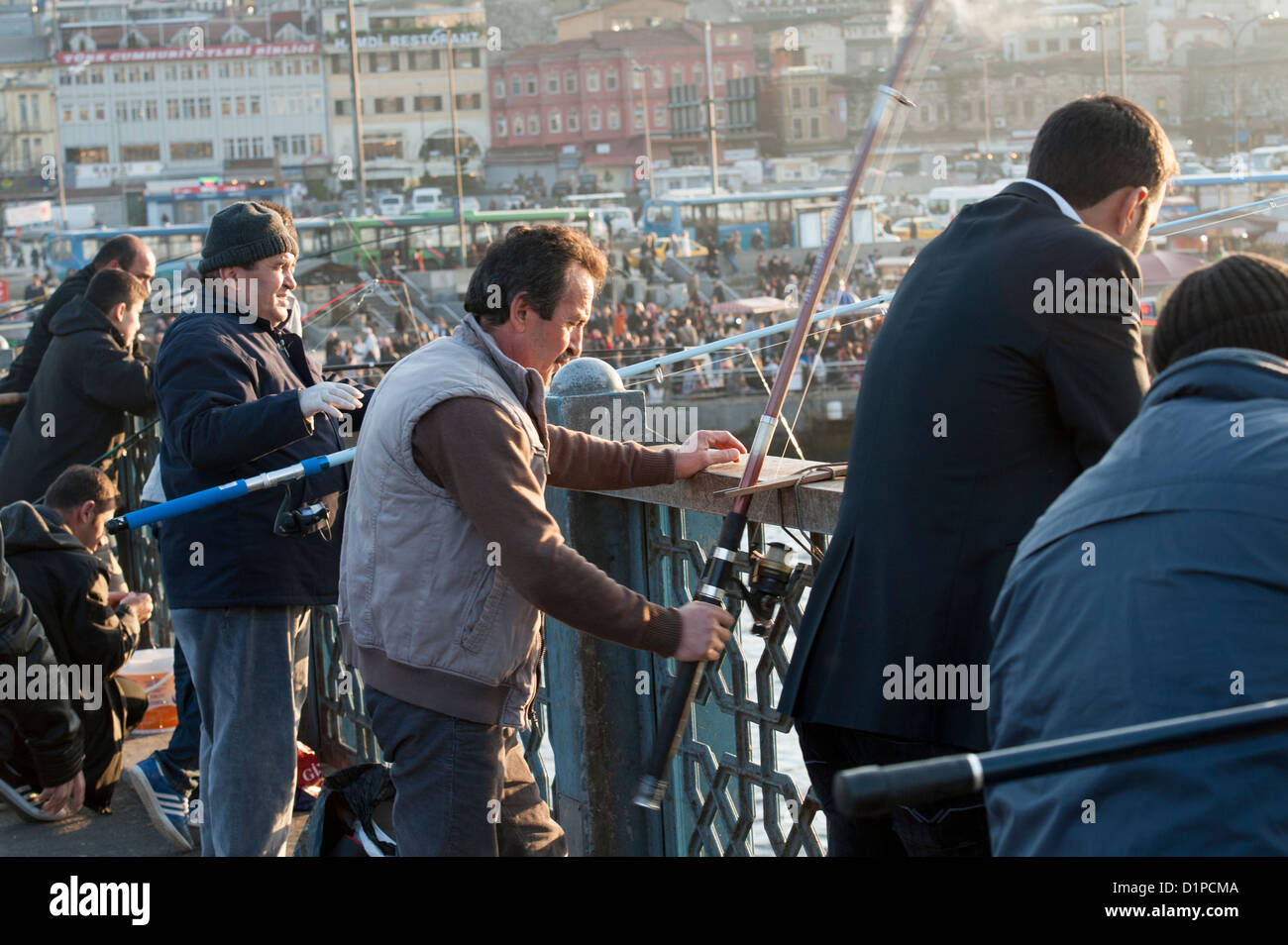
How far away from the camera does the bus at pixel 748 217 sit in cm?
5488

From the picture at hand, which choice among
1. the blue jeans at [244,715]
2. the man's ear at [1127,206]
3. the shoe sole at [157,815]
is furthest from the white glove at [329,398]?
the shoe sole at [157,815]

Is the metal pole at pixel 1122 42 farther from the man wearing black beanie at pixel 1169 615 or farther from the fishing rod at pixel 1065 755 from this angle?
the fishing rod at pixel 1065 755

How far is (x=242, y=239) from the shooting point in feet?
11.9

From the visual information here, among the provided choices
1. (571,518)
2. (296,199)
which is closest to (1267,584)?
(571,518)

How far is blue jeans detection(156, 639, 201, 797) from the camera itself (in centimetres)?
464

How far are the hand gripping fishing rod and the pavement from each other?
2.02 meters

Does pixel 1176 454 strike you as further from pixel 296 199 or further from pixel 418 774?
pixel 296 199

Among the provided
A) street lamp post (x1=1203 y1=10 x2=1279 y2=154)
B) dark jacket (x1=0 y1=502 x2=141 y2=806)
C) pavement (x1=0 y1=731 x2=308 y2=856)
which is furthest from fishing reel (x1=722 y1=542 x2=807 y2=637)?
street lamp post (x1=1203 y1=10 x2=1279 y2=154)

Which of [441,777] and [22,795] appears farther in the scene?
[22,795]

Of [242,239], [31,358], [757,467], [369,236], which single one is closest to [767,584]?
[757,467]

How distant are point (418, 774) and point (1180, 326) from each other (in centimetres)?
155

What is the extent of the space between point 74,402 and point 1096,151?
4449 mm

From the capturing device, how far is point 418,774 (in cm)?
274

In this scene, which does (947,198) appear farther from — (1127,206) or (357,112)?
(1127,206)
